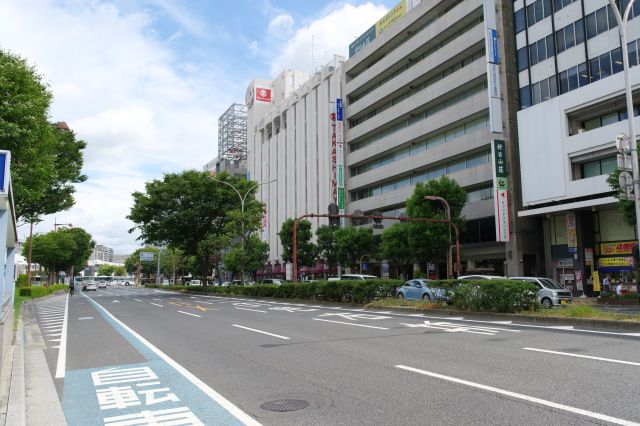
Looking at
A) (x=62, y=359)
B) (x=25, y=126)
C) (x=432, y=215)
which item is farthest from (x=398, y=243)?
(x=62, y=359)

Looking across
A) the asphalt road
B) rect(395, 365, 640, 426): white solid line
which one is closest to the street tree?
the asphalt road

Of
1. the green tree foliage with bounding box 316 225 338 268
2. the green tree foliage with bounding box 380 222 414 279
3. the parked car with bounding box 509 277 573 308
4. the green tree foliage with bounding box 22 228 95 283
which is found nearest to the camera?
the parked car with bounding box 509 277 573 308

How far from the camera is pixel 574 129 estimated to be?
34.8 m

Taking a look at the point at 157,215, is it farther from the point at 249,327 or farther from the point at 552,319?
the point at 552,319

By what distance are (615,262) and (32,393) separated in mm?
35100

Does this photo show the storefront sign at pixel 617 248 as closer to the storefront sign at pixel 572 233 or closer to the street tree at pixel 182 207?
the storefront sign at pixel 572 233

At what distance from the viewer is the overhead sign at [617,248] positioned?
31812mm

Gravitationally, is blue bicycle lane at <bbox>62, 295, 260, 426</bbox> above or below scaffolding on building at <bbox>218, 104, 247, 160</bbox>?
below

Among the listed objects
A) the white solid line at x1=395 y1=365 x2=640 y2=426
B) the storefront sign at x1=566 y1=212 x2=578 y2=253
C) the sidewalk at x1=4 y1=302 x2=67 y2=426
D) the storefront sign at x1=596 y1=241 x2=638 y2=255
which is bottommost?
the sidewalk at x1=4 y1=302 x2=67 y2=426

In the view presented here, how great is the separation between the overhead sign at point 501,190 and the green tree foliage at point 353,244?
15.7 m

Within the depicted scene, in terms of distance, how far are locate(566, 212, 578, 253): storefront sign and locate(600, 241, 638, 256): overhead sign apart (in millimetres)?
1768

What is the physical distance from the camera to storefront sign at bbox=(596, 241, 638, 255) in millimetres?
31812

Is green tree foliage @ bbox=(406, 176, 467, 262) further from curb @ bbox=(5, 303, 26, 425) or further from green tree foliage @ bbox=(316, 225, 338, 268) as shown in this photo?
curb @ bbox=(5, 303, 26, 425)

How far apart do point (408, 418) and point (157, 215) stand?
147 feet
